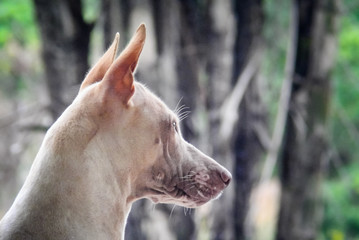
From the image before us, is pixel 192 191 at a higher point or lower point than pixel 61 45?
higher

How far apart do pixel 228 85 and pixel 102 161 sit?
640 cm

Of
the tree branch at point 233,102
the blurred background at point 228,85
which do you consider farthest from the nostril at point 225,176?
the tree branch at point 233,102

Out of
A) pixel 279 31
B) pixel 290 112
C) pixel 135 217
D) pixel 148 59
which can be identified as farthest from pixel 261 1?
pixel 135 217

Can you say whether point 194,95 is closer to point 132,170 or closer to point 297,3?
point 297,3

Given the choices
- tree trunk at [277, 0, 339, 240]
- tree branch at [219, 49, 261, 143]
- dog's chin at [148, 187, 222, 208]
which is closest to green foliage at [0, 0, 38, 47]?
tree branch at [219, 49, 261, 143]

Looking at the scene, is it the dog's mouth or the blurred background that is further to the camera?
the blurred background

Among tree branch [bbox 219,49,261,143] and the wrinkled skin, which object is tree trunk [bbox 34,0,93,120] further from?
the wrinkled skin

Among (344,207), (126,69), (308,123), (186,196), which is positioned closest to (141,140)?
(126,69)

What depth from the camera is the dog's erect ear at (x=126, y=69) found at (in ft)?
10.4

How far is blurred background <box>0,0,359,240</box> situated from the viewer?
768 cm

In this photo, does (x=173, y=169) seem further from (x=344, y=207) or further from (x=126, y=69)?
(x=344, y=207)

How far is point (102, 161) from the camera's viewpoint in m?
3.32

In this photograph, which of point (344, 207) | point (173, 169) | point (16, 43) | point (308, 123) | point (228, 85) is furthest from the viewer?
point (16, 43)

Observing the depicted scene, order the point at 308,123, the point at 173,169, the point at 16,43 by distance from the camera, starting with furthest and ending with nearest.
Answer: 1. the point at 16,43
2. the point at 308,123
3. the point at 173,169
